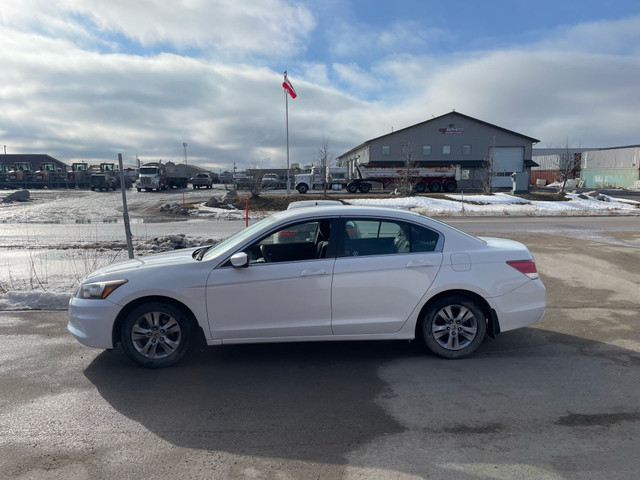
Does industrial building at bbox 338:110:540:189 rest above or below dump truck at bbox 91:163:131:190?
above

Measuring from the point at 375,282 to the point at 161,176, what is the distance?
48.2 meters

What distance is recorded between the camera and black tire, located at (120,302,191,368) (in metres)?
4.67

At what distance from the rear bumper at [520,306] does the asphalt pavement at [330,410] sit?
381 mm

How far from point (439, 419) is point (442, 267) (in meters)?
1.62

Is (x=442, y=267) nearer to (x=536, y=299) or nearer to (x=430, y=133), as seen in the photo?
(x=536, y=299)

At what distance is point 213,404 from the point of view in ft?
13.1

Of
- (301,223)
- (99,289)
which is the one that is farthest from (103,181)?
(301,223)

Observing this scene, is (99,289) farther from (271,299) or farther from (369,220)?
(369,220)

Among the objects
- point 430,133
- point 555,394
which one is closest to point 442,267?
point 555,394

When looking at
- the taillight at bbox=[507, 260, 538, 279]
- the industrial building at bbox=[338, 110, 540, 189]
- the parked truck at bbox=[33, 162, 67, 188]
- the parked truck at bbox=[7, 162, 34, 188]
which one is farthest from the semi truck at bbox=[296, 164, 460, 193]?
the taillight at bbox=[507, 260, 538, 279]

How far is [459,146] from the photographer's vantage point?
2216 inches

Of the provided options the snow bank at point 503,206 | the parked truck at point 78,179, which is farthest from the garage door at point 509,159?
the parked truck at point 78,179

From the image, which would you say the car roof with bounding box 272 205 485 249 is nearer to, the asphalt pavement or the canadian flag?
the asphalt pavement

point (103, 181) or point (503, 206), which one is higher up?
point (103, 181)
